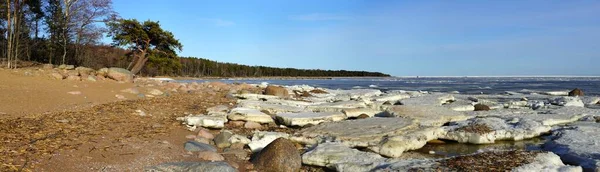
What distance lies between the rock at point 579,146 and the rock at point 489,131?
0.50 m

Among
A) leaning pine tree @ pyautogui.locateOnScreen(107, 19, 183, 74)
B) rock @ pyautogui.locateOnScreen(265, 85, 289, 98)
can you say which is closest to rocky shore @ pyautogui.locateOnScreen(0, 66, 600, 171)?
rock @ pyautogui.locateOnScreen(265, 85, 289, 98)

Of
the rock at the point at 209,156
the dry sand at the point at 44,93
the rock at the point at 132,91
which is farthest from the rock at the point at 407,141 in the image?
the rock at the point at 132,91

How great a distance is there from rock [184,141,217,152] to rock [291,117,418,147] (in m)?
1.78

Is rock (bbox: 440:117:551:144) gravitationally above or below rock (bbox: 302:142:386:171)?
above

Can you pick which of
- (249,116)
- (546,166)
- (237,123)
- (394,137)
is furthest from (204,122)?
(546,166)

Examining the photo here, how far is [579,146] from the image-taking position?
6.60 metres

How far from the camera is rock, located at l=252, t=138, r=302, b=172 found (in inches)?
216

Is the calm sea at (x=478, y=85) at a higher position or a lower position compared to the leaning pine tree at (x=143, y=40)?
lower

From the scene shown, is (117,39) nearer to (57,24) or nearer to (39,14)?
(57,24)

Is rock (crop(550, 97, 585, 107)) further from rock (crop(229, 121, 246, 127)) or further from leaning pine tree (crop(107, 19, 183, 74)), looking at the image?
leaning pine tree (crop(107, 19, 183, 74))

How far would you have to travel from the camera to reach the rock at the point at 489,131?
786 cm

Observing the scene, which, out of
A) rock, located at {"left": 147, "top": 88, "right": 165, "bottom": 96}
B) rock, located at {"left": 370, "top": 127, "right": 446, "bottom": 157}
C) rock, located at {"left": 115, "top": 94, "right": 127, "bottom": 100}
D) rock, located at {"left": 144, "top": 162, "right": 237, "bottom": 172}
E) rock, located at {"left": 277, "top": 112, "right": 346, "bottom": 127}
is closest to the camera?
rock, located at {"left": 144, "top": 162, "right": 237, "bottom": 172}

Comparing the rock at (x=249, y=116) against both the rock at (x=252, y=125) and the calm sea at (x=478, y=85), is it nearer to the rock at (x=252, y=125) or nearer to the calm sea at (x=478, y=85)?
the rock at (x=252, y=125)

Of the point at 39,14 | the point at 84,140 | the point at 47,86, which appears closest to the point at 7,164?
the point at 84,140
